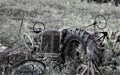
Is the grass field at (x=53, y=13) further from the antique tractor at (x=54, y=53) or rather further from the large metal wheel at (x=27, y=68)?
the large metal wheel at (x=27, y=68)

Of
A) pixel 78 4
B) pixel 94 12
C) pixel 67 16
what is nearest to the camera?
pixel 67 16

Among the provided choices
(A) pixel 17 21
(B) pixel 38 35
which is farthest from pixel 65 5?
(B) pixel 38 35

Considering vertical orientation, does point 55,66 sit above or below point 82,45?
below

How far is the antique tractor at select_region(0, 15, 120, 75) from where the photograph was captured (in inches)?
275

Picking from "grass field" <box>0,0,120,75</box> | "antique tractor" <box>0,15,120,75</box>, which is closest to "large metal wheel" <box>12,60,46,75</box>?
"antique tractor" <box>0,15,120,75</box>

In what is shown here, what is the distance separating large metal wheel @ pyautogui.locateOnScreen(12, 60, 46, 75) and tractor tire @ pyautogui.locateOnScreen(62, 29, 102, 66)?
1220 mm

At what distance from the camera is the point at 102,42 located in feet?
27.5

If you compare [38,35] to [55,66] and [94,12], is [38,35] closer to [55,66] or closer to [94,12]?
[55,66]

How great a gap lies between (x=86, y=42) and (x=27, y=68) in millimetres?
1622

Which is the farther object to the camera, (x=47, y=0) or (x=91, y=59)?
(x=47, y=0)

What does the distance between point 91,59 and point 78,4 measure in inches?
552

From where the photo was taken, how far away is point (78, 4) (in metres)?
20.4

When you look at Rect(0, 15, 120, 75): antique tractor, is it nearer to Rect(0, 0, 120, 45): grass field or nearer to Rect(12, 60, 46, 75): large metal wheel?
Rect(12, 60, 46, 75): large metal wheel

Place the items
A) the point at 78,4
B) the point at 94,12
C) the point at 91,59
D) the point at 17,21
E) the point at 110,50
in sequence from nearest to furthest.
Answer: the point at 91,59 → the point at 110,50 → the point at 17,21 → the point at 94,12 → the point at 78,4
